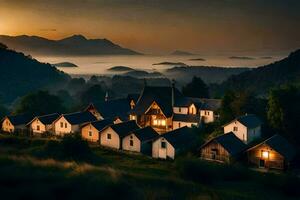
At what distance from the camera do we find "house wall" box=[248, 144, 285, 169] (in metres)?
35.4

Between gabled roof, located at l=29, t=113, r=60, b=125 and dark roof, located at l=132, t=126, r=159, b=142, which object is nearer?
dark roof, located at l=132, t=126, r=159, b=142

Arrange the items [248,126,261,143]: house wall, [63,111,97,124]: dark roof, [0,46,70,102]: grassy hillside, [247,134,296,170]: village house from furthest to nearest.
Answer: [0,46,70,102]: grassy hillside
[63,111,97,124]: dark roof
[248,126,261,143]: house wall
[247,134,296,170]: village house

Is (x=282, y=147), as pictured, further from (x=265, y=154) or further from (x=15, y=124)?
(x=15, y=124)

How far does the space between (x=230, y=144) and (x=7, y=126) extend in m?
33.5

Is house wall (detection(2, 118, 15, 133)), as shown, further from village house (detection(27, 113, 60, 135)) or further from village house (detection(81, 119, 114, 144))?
village house (detection(81, 119, 114, 144))

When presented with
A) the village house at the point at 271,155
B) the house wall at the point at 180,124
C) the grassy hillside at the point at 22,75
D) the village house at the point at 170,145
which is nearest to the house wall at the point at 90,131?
the village house at the point at 170,145

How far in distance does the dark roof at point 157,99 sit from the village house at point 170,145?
10.5m

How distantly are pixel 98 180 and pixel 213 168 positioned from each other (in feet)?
68.3

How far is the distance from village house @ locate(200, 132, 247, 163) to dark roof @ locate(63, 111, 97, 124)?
64.0ft

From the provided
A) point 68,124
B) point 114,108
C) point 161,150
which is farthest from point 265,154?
point 114,108

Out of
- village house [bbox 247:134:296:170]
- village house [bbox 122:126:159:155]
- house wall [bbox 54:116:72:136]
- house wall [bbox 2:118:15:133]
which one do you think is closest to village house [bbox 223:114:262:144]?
village house [bbox 247:134:296:170]

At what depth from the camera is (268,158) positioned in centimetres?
3594

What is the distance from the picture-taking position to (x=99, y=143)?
44344mm

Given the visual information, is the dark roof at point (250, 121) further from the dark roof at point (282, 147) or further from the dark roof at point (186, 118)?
the dark roof at point (186, 118)
